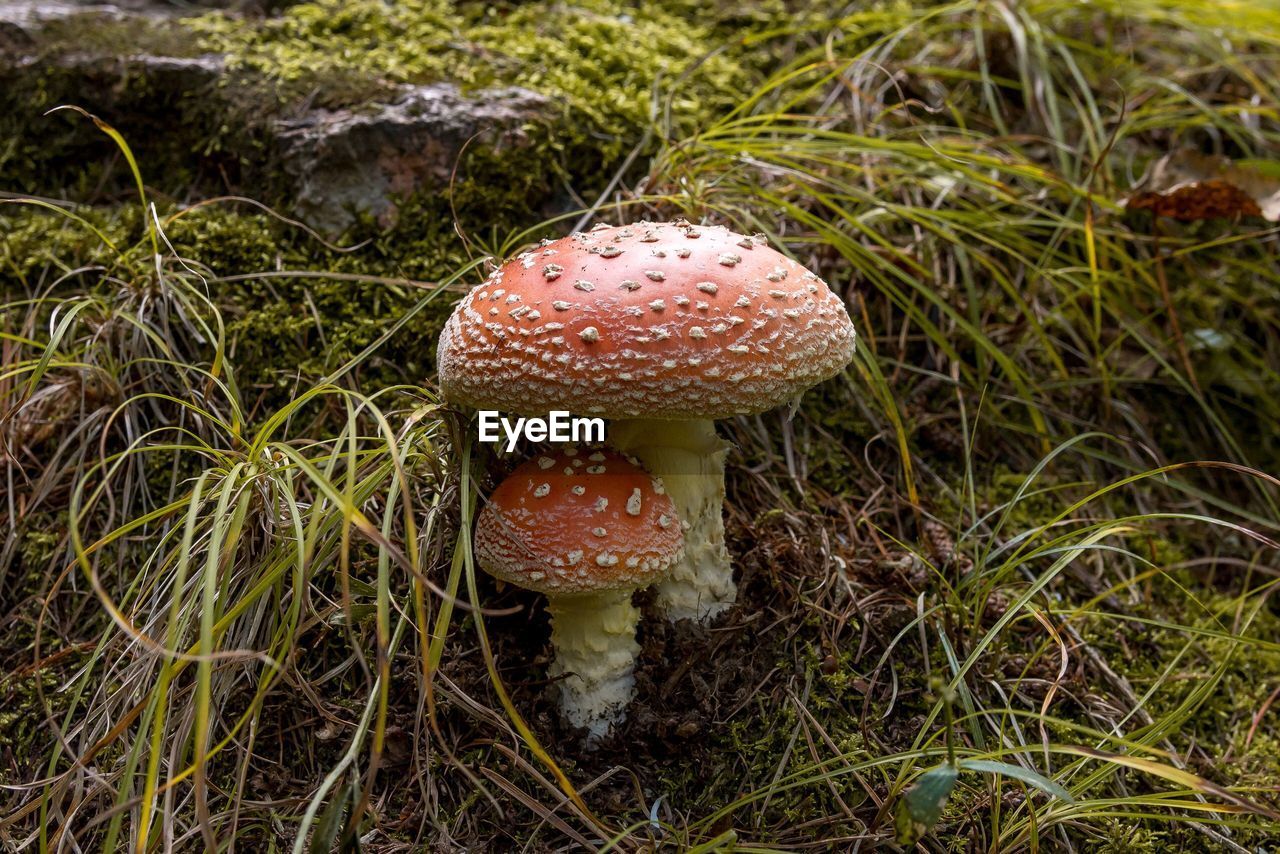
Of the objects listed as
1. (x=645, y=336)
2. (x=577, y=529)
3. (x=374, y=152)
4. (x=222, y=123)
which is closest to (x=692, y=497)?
(x=577, y=529)

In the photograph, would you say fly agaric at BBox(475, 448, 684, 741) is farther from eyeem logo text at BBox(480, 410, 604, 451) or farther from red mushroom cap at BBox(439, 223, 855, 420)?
red mushroom cap at BBox(439, 223, 855, 420)

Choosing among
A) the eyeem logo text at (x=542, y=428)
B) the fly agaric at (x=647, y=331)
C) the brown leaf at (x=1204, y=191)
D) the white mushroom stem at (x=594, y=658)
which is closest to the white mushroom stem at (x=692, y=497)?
the eyeem logo text at (x=542, y=428)

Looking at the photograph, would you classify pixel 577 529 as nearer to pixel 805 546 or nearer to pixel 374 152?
pixel 805 546

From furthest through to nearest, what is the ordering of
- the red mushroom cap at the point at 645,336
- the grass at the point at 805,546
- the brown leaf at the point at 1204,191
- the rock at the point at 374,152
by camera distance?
the brown leaf at the point at 1204,191
the rock at the point at 374,152
the grass at the point at 805,546
the red mushroom cap at the point at 645,336

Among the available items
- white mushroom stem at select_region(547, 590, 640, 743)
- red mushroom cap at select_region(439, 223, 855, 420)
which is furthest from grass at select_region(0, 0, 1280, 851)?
red mushroom cap at select_region(439, 223, 855, 420)

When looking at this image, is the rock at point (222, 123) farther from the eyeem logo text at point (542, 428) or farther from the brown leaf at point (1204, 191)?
the brown leaf at point (1204, 191)

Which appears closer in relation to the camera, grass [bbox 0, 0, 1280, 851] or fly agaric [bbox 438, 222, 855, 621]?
fly agaric [bbox 438, 222, 855, 621]

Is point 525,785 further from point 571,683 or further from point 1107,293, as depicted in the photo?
point 1107,293

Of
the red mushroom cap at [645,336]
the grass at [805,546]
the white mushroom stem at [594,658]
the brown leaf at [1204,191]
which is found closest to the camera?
the red mushroom cap at [645,336]
